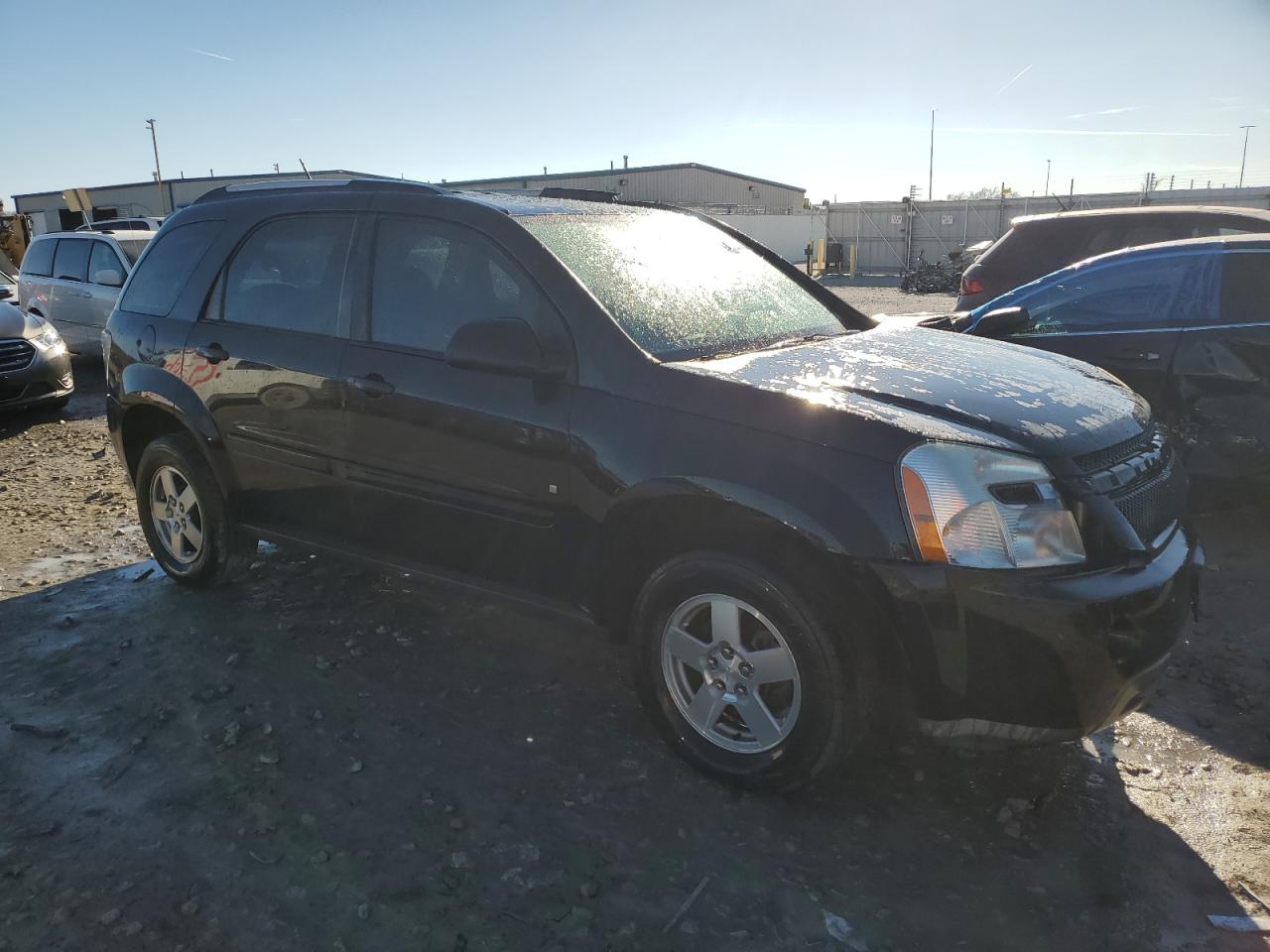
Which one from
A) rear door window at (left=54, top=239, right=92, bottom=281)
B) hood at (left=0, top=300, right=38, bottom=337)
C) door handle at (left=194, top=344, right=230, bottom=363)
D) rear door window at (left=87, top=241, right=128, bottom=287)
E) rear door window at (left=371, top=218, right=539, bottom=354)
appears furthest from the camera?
rear door window at (left=54, top=239, right=92, bottom=281)

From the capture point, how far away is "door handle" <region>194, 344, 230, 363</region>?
4.20 meters

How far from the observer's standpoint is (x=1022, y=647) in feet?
8.21

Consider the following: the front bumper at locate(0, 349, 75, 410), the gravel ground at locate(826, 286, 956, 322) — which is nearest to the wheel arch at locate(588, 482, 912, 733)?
the front bumper at locate(0, 349, 75, 410)

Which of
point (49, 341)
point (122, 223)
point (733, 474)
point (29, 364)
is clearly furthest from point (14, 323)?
point (122, 223)

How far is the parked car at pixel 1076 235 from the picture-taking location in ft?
22.7

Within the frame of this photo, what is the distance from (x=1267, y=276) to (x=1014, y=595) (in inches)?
143

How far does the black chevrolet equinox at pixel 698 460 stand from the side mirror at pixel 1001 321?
1.37 meters

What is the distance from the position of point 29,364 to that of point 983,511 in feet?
30.9

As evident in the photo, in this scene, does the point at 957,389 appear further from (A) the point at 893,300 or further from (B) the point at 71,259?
(A) the point at 893,300

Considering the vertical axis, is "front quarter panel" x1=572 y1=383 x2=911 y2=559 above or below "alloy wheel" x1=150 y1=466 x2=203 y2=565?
above

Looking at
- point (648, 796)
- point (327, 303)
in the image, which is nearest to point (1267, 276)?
point (648, 796)

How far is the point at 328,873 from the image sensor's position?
2645 millimetres

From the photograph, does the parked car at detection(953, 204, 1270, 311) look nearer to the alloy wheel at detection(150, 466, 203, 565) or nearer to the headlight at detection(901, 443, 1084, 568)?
the headlight at detection(901, 443, 1084, 568)

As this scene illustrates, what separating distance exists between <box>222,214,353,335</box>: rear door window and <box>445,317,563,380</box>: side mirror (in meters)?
0.98
